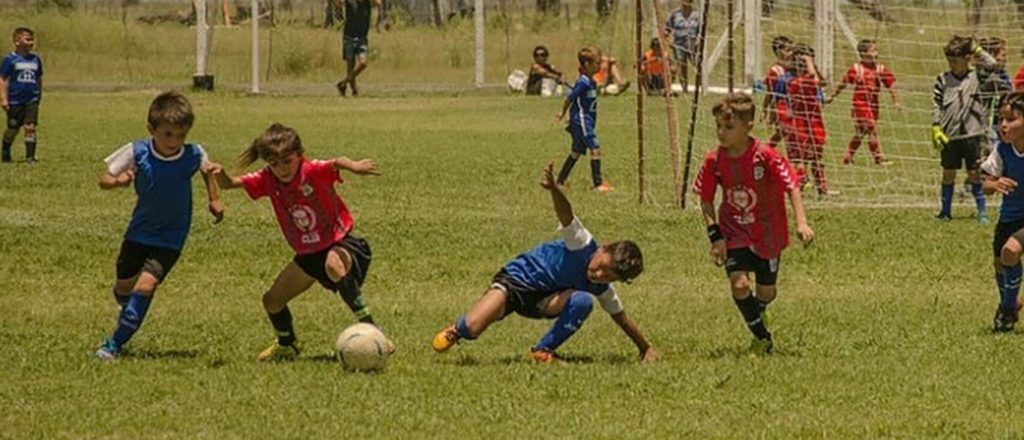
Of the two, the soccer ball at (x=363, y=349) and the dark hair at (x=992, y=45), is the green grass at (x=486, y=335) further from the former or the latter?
the dark hair at (x=992, y=45)

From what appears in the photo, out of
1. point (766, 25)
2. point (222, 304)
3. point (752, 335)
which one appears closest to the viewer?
point (752, 335)

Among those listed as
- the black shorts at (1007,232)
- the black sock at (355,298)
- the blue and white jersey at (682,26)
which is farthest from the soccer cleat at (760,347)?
the blue and white jersey at (682,26)

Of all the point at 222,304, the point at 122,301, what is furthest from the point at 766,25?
the point at 122,301

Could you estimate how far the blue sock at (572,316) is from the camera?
412 inches

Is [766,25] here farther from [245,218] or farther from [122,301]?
[122,301]

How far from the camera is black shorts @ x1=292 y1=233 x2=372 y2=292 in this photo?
1062cm

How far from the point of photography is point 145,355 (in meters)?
10.9

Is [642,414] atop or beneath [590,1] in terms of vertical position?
beneath

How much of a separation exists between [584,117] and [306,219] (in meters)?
11.4

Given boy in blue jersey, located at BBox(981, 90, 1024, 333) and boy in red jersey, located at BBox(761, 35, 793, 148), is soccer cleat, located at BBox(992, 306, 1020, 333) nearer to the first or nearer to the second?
boy in blue jersey, located at BBox(981, 90, 1024, 333)

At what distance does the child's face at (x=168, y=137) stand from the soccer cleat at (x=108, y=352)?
3.56 ft

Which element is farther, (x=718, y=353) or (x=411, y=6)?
(x=411, y=6)

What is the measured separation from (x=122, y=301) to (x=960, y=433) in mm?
4886

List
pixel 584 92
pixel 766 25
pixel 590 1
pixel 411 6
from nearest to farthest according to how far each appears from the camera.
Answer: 1. pixel 584 92
2. pixel 766 25
3. pixel 411 6
4. pixel 590 1
